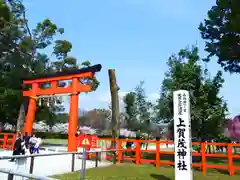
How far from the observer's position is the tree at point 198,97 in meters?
16.7

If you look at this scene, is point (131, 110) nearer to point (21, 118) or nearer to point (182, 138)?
point (21, 118)

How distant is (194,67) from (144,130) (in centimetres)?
1698

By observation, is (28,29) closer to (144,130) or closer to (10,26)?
(10,26)

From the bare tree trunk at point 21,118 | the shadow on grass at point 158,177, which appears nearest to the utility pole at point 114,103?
the shadow on grass at point 158,177

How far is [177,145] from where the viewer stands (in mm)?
8078

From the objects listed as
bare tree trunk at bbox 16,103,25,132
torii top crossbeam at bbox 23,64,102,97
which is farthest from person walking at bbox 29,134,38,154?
bare tree trunk at bbox 16,103,25,132

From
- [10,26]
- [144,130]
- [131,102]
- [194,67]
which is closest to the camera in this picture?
[194,67]

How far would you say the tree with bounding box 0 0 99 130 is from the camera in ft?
82.4

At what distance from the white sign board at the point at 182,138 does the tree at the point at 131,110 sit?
26527 millimetres

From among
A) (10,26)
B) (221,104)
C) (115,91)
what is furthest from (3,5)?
(221,104)

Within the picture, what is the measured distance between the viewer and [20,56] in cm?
2591

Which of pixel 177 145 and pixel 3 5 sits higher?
pixel 3 5

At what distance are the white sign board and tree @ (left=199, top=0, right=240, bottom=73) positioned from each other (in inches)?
326

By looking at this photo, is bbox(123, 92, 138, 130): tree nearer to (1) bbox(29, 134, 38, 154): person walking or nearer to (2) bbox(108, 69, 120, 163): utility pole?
(2) bbox(108, 69, 120, 163): utility pole
